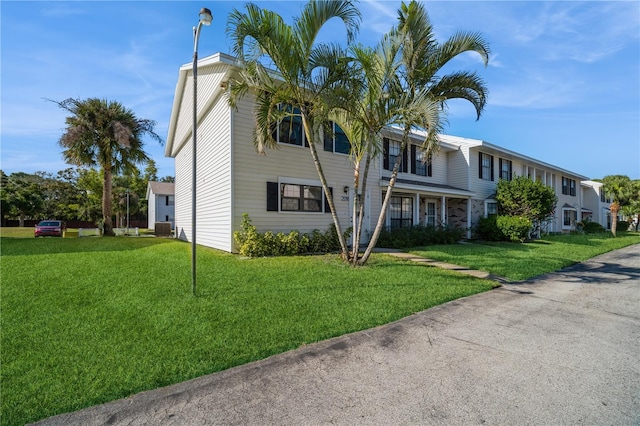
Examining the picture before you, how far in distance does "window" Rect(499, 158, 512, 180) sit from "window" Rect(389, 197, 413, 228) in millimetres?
8789

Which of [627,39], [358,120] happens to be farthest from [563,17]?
[358,120]

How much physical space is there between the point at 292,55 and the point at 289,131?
435 cm

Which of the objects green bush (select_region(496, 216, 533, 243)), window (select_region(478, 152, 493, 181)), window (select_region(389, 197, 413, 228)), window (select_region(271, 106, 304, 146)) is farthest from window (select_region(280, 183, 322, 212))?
window (select_region(478, 152, 493, 181))

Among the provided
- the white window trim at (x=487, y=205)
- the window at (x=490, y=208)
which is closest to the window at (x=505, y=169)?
the window at (x=490, y=208)

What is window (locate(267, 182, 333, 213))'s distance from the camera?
35.9ft

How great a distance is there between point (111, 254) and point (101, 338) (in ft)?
24.5

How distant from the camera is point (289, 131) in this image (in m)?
→ 11.4

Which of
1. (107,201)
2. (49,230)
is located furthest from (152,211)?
(107,201)

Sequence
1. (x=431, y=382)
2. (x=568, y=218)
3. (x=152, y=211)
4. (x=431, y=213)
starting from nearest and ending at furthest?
(x=431, y=382)
(x=431, y=213)
(x=568, y=218)
(x=152, y=211)

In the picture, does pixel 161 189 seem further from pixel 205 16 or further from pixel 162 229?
pixel 205 16

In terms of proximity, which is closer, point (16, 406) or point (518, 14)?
point (16, 406)

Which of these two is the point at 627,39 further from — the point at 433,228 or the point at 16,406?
the point at 16,406

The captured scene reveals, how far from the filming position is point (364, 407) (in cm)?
251

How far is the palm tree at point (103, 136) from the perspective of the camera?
18.3 m
